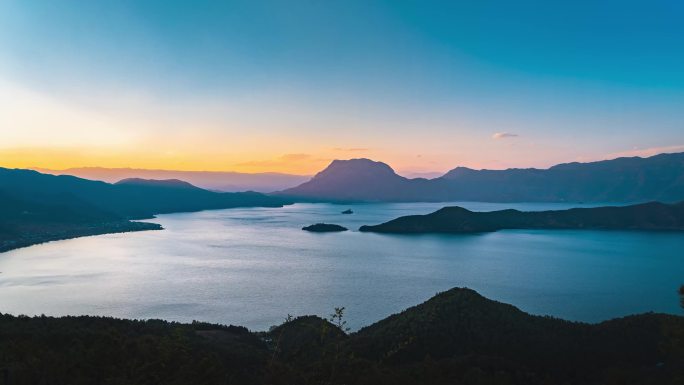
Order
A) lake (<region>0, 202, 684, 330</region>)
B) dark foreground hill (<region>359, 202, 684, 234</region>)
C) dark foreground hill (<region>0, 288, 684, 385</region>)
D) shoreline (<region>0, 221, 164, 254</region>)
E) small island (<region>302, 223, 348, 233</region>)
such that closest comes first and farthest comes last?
dark foreground hill (<region>0, 288, 684, 385</region>) < lake (<region>0, 202, 684, 330</region>) < shoreline (<region>0, 221, 164, 254</region>) < dark foreground hill (<region>359, 202, 684, 234</region>) < small island (<region>302, 223, 348, 233</region>)

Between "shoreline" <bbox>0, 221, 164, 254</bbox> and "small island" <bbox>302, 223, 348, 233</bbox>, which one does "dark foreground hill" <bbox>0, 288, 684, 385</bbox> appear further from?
"small island" <bbox>302, 223, 348, 233</bbox>

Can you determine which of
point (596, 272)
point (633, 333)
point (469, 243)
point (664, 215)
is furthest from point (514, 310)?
point (664, 215)

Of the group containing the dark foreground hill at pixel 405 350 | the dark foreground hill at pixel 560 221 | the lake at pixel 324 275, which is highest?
the dark foreground hill at pixel 560 221

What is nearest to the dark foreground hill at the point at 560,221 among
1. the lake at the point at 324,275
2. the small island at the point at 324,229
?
the small island at the point at 324,229

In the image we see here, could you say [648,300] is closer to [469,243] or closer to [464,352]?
[464,352]

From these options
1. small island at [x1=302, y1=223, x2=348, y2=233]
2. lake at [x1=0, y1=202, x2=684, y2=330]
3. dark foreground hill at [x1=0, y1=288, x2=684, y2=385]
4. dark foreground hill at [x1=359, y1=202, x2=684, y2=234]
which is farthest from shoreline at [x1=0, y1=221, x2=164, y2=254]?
dark foreground hill at [x1=0, y1=288, x2=684, y2=385]

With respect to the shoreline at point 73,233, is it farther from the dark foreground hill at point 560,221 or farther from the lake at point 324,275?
the dark foreground hill at point 560,221
